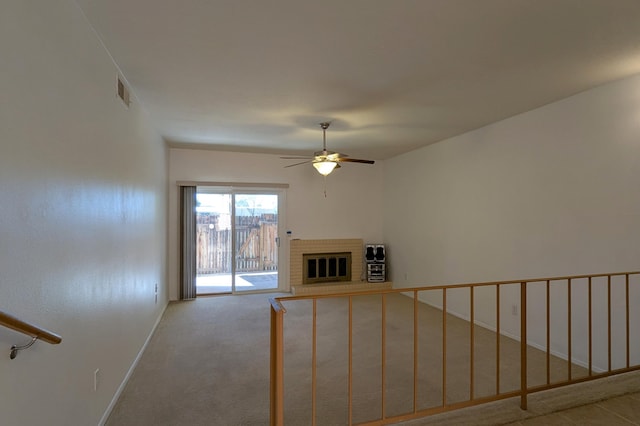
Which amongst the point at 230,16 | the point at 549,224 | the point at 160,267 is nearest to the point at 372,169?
the point at 549,224

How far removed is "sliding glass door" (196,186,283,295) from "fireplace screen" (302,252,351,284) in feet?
2.09

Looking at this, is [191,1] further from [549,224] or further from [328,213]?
[328,213]

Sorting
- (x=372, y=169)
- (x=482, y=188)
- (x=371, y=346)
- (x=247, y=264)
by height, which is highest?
(x=372, y=169)

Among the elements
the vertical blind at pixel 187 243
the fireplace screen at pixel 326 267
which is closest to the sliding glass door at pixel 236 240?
the vertical blind at pixel 187 243

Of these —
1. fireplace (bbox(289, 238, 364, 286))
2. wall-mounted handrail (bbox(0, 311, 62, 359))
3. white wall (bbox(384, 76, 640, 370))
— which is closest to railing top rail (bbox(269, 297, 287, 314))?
wall-mounted handrail (bbox(0, 311, 62, 359))

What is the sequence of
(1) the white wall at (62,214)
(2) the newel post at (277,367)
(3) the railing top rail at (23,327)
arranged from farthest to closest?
(2) the newel post at (277,367) → (1) the white wall at (62,214) → (3) the railing top rail at (23,327)

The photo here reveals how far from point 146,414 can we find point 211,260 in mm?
4008

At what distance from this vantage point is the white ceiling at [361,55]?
195 cm

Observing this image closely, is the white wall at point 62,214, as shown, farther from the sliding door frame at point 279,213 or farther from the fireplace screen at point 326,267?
the fireplace screen at point 326,267

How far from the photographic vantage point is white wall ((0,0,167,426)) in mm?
1271

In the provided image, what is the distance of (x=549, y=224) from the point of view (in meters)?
3.58

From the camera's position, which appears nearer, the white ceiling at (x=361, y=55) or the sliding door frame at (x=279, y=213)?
the white ceiling at (x=361, y=55)

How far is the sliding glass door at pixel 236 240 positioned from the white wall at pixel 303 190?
0.93 feet

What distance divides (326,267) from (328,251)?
1.06 feet
